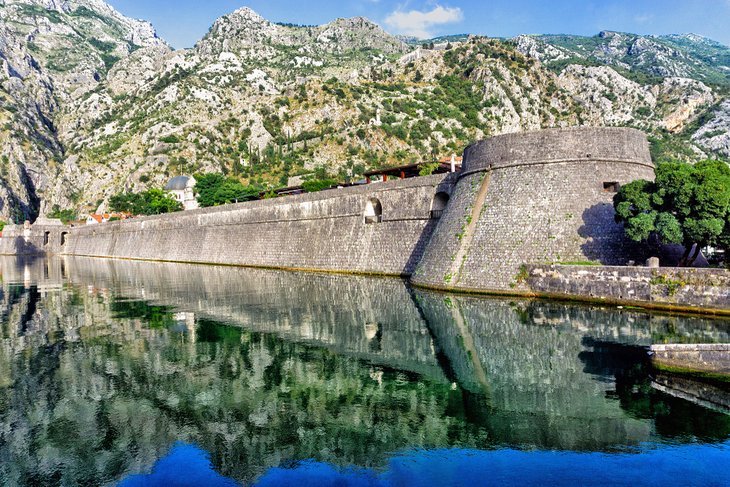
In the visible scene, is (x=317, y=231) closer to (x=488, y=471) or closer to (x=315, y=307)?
(x=315, y=307)

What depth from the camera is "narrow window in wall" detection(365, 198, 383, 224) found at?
3537 cm

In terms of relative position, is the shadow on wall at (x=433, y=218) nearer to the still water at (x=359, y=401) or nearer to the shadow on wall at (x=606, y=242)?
the shadow on wall at (x=606, y=242)

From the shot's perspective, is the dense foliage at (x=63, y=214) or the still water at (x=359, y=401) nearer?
the still water at (x=359, y=401)

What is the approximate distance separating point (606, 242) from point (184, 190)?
8543 cm

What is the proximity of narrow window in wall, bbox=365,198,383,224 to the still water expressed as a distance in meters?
15.6

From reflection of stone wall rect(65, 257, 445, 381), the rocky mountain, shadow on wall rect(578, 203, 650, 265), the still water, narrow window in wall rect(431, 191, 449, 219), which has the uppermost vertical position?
the rocky mountain

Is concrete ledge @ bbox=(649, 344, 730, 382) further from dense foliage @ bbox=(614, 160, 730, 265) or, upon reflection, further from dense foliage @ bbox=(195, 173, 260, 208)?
dense foliage @ bbox=(195, 173, 260, 208)

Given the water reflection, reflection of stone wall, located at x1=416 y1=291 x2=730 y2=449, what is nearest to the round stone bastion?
reflection of stone wall, located at x1=416 y1=291 x2=730 y2=449

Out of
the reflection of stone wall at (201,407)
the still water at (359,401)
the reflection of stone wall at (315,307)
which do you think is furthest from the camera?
the reflection of stone wall at (315,307)

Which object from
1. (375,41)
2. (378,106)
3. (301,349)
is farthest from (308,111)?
(301,349)

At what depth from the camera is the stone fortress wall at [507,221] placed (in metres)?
21.8

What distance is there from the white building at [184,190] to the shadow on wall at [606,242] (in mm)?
77617

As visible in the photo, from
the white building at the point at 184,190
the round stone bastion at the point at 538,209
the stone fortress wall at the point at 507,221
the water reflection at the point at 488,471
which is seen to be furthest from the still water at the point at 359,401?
the white building at the point at 184,190

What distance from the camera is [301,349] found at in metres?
15.0
